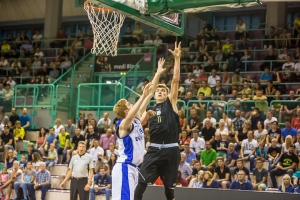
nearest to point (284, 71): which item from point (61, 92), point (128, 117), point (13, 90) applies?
point (61, 92)

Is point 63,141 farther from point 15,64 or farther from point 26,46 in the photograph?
point 26,46

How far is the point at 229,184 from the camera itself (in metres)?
14.1

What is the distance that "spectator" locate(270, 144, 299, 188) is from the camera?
46.7ft

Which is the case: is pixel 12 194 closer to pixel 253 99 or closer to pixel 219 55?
pixel 253 99

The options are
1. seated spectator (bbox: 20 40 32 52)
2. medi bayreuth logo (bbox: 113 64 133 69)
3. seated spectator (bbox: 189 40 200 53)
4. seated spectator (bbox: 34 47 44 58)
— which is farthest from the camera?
seated spectator (bbox: 20 40 32 52)

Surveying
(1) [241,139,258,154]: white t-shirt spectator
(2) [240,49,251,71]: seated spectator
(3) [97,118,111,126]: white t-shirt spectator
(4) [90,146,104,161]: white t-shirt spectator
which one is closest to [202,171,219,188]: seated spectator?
(1) [241,139,258,154]: white t-shirt spectator

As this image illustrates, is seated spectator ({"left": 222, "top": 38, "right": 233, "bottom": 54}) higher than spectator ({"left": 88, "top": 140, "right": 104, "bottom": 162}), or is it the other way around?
seated spectator ({"left": 222, "top": 38, "right": 233, "bottom": 54})

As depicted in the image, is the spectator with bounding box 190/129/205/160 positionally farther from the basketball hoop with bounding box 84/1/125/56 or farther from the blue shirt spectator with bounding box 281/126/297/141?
the basketball hoop with bounding box 84/1/125/56

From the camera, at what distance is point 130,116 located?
7316mm

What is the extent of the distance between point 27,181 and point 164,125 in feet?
30.0

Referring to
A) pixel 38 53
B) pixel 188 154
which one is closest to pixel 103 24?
pixel 188 154

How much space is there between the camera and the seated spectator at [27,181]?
1627cm

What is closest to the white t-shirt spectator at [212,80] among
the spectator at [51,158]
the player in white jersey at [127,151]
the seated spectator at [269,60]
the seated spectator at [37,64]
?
the seated spectator at [269,60]

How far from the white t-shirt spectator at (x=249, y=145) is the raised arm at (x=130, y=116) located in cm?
826
